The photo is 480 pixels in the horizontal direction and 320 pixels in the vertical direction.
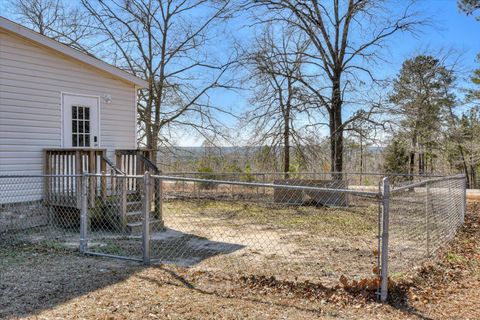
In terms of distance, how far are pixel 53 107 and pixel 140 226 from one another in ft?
9.74

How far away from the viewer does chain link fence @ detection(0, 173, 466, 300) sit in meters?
4.76

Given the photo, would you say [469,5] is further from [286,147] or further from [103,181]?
[103,181]

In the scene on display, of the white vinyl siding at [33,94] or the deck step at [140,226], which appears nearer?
the white vinyl siding at [33,94]

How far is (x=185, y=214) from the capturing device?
9.89 meters

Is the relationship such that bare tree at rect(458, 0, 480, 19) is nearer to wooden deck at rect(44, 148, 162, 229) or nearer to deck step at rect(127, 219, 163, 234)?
wooden deck at rect(44, 148, 162, 229)

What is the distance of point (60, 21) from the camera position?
648 inches

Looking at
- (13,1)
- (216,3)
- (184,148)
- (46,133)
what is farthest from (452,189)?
(13,1)

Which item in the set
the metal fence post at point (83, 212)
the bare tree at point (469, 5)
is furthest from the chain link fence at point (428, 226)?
the bare tree at point (469, 5)

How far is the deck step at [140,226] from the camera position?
285 inches

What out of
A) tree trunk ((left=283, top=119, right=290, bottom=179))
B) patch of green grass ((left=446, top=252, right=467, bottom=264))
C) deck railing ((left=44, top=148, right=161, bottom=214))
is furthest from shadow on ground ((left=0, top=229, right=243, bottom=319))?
tree trunk ((left=283, top=119, right=290, bottom=179))

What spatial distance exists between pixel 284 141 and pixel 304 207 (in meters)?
3.57

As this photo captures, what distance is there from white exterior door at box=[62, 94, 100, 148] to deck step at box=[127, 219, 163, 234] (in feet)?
7.30

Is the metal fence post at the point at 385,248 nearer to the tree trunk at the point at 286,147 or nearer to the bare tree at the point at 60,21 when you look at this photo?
the tree trunk at the point at 286,147

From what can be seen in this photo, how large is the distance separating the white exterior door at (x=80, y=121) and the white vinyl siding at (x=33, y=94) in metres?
0.11
